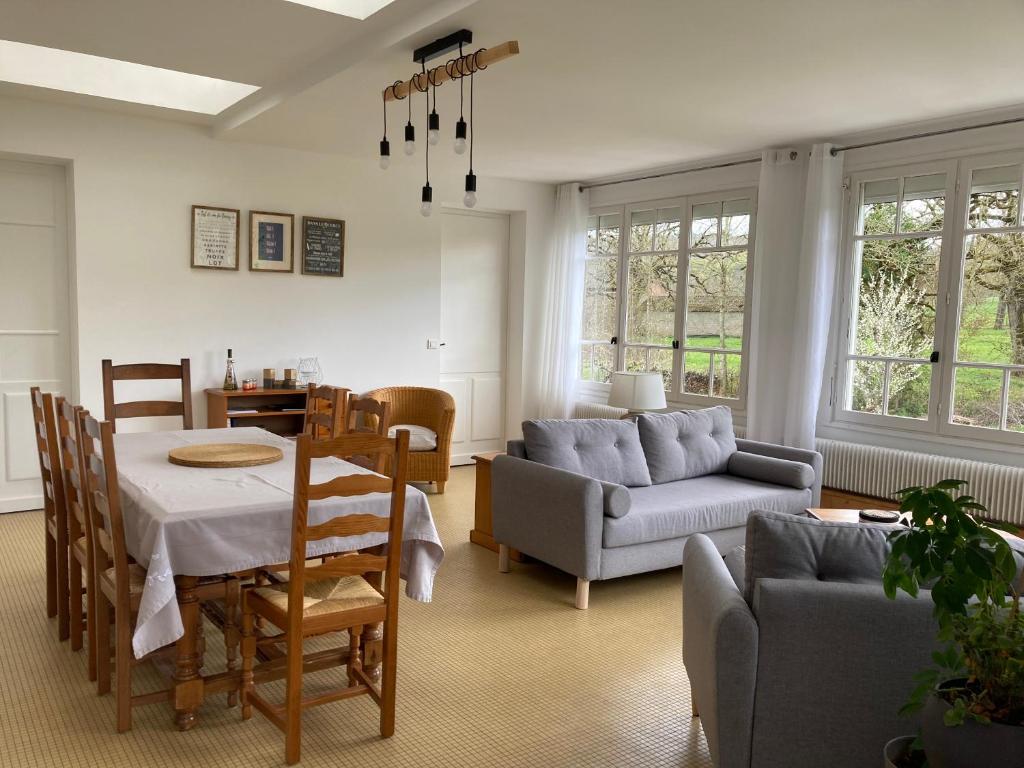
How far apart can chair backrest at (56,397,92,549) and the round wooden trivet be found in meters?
0.36

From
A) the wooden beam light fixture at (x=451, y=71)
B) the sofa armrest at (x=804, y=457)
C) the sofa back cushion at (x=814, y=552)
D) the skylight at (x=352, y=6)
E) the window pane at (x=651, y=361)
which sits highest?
the skylight at (x=352, y=6)

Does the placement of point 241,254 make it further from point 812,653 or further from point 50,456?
point 812,653

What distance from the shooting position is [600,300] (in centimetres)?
754

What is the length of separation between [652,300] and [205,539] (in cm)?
511

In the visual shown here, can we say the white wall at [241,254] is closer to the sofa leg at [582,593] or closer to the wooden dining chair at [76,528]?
the wooden dining chair at [76,528]

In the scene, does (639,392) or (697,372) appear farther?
(697,372)

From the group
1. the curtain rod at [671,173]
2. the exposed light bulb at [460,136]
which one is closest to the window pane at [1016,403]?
the curtain rod at [671,173]

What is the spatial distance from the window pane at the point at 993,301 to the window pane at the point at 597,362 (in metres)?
3.08

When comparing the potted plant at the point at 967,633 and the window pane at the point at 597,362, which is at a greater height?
the window pane at the point at 597,362

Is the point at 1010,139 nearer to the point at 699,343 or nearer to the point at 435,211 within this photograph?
the point at 699,343

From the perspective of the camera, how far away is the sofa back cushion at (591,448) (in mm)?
4367

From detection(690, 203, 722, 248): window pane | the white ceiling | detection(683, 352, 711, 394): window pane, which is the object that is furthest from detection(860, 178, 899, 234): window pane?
detection(683, 352, 711, 394): window pane

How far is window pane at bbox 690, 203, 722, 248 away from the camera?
21.0ft

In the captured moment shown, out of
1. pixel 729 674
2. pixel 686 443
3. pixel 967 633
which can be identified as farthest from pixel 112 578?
pixel 686 443
